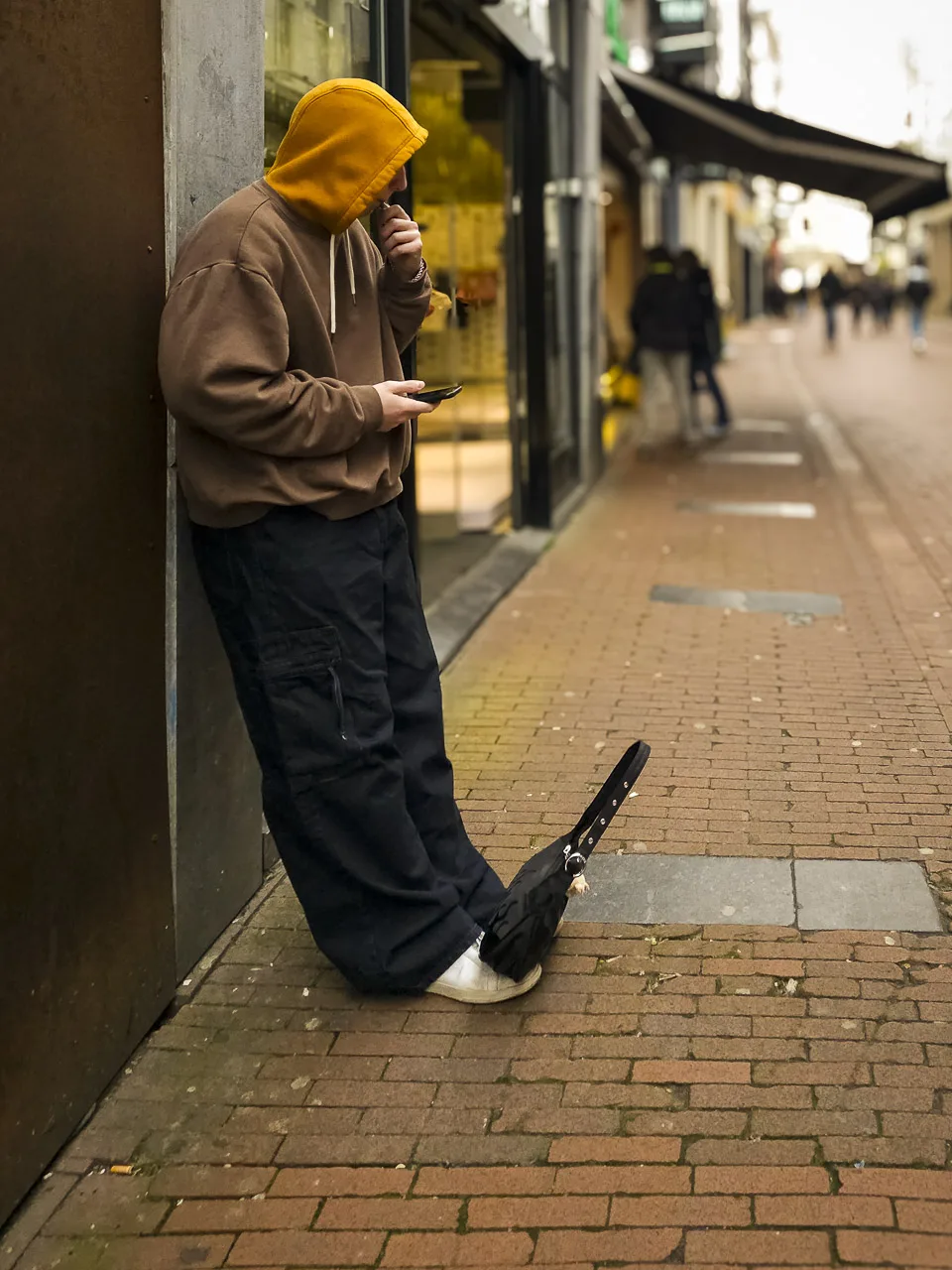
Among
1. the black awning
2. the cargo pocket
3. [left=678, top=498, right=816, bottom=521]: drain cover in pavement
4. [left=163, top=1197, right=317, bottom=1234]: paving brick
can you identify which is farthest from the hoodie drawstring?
the black awning

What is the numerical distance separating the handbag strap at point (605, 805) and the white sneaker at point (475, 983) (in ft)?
1.06

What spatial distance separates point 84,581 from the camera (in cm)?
307

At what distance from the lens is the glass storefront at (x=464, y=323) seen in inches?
317

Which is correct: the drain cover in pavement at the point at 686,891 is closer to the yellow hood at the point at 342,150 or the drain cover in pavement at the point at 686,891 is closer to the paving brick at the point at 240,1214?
the paving brick at the point at 240,1214

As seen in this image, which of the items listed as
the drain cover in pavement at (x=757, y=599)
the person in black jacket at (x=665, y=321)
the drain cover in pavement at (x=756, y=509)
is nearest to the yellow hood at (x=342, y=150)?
the drain cover in pavement at (x=757, y=599)

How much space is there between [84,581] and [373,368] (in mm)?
871

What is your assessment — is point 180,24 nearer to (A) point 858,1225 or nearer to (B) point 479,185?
(A) point 858,1225

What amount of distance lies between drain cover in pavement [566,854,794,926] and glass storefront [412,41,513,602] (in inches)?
127

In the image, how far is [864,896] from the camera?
162 inches

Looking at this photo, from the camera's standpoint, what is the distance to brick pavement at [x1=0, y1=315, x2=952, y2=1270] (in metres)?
2.75

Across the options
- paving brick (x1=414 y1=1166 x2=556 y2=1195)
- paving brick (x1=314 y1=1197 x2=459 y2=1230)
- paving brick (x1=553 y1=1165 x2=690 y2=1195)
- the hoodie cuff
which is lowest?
paving brick (x1=314 y1=1197 x2=459 y2=1230)

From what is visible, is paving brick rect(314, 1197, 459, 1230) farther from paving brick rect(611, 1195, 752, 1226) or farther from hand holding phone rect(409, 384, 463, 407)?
hand holding phone rect(409, 384, 463, 407)

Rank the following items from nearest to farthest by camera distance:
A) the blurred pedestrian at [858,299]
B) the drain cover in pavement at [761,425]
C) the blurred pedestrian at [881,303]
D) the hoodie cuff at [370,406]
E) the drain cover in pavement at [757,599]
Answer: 1. the hoodie cuff at [370,406]
2. the drain cover in pavement at [757,599]
3. the drain cover in pavement at [761,425]
4. the blurred pedestrian at [881,303]
5. the blurred pedestrian at [858,299]

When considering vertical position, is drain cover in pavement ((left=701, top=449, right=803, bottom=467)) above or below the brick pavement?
above
